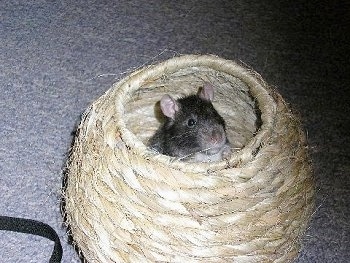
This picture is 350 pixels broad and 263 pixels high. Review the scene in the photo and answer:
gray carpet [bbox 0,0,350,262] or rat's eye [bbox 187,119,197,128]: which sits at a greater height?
rat's eye [bbox 187,119,197,128]

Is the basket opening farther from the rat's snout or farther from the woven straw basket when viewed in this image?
the woven straw basket

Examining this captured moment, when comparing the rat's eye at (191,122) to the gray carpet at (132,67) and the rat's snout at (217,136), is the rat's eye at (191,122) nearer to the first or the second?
the rat's snout at (217,136)

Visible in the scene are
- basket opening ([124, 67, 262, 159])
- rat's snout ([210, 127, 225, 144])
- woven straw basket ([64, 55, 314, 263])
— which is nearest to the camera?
woven straw basket ([64, 55, 314, 263])

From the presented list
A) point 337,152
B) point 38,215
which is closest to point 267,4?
point 337,152

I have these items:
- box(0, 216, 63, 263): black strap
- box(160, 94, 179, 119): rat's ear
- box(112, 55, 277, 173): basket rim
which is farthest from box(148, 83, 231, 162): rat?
box(0, 216, 63, 263): black strap

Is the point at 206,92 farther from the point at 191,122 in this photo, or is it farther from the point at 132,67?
the point at 132,67

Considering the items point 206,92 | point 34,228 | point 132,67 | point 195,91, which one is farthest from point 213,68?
point 132,67
